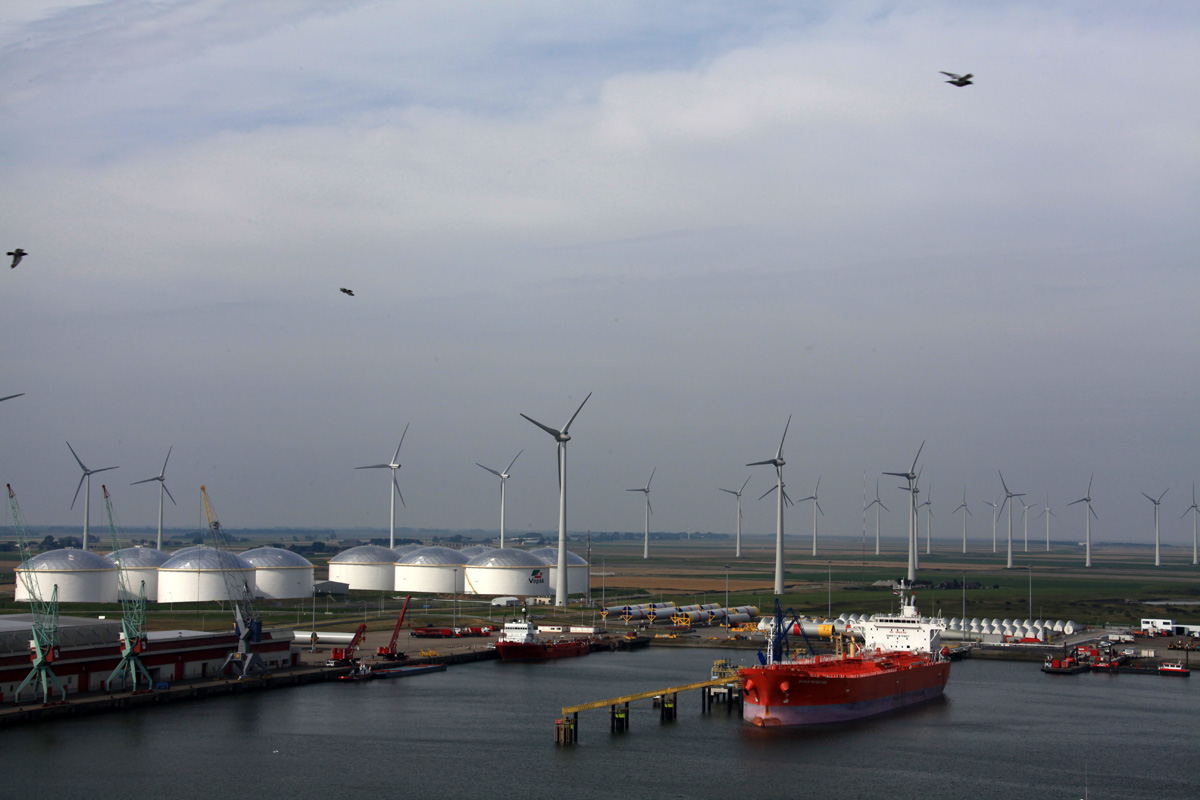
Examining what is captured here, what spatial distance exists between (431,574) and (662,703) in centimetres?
8726

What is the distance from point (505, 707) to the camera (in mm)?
73062

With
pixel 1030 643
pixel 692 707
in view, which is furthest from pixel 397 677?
pixel 1030 643

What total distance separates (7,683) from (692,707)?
41104 millimetres

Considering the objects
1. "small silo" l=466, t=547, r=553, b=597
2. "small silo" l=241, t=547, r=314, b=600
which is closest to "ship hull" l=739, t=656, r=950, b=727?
"small silo" l=466, t=547, r=553, b=597

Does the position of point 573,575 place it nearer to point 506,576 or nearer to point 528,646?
point 506,576

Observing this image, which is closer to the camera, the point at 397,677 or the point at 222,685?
the point at 222,685

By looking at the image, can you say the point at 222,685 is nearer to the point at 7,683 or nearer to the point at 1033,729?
the point at 7,683

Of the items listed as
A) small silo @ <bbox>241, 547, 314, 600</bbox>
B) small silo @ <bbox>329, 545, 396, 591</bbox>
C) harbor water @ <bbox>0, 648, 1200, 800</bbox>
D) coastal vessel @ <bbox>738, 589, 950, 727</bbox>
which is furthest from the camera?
small silo @ <bbox>329, 545, 396, 591</bbox>

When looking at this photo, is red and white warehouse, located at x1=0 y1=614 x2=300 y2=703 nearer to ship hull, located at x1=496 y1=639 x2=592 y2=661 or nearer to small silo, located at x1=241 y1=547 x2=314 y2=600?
ship hull, located at x1=496 y1=639 x2=592 y2=661

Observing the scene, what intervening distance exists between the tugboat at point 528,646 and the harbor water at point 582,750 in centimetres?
1837

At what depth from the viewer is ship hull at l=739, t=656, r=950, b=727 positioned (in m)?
67.9

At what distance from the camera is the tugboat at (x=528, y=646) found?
100 m

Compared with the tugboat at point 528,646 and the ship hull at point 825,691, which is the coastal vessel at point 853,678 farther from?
the tugboat at point 528,646

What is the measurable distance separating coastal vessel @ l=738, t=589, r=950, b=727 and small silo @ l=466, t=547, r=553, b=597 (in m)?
65.9
